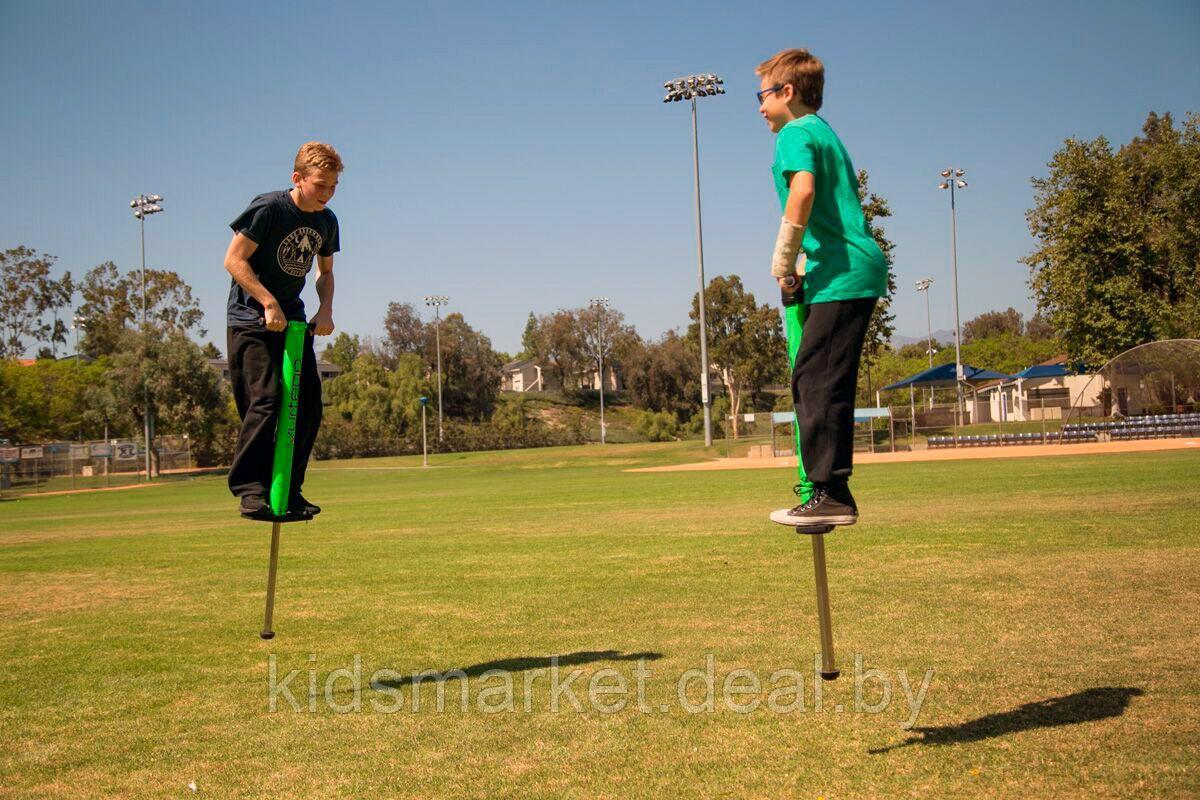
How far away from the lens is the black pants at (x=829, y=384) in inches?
159

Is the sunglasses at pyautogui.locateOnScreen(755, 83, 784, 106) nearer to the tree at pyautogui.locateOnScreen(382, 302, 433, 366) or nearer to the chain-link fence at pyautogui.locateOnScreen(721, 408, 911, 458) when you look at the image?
the chain-link fence at pyautogui.locateOnScreen(721, 408, 911, 458)

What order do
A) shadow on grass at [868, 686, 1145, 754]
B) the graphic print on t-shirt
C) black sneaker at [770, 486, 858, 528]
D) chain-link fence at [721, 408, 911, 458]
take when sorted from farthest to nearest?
chain-link fence at [721, 408, 911, 458]
the graphic print on t-shirt
black sneaker at [770, 486, 858, 528]
shadow on grass at [868, 686, 1145, 754]

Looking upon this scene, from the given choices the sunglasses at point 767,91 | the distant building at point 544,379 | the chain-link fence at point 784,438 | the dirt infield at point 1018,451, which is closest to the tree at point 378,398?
the distant building at point 544,379

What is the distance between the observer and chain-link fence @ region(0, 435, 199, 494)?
191ft

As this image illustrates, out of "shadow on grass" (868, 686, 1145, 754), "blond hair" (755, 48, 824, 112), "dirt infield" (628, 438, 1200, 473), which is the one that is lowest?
"dirt infield" (628, 438, 1200, 473)

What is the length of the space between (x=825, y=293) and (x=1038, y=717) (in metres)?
2.05

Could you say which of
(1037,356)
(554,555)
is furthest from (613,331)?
(554,555)

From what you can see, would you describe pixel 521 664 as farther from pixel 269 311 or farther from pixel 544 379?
pixel 544 379

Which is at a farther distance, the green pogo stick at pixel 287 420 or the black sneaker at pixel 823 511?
the green pogo stick at pixel 287 420

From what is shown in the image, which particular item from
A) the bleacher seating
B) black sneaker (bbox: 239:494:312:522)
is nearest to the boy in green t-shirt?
black sneaker (bbox: 239:494:312:522)

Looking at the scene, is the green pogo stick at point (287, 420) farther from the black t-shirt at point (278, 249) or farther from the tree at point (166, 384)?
the tree at point (166, 384)

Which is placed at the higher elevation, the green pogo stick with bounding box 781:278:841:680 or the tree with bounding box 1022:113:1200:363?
the tree with bounding box 1022:113:1200:363

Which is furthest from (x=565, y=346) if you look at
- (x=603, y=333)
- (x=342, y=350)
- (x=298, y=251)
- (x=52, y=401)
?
(x=298, y=251)

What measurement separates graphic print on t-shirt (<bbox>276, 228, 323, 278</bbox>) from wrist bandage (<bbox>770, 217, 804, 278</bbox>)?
10.3 ft
